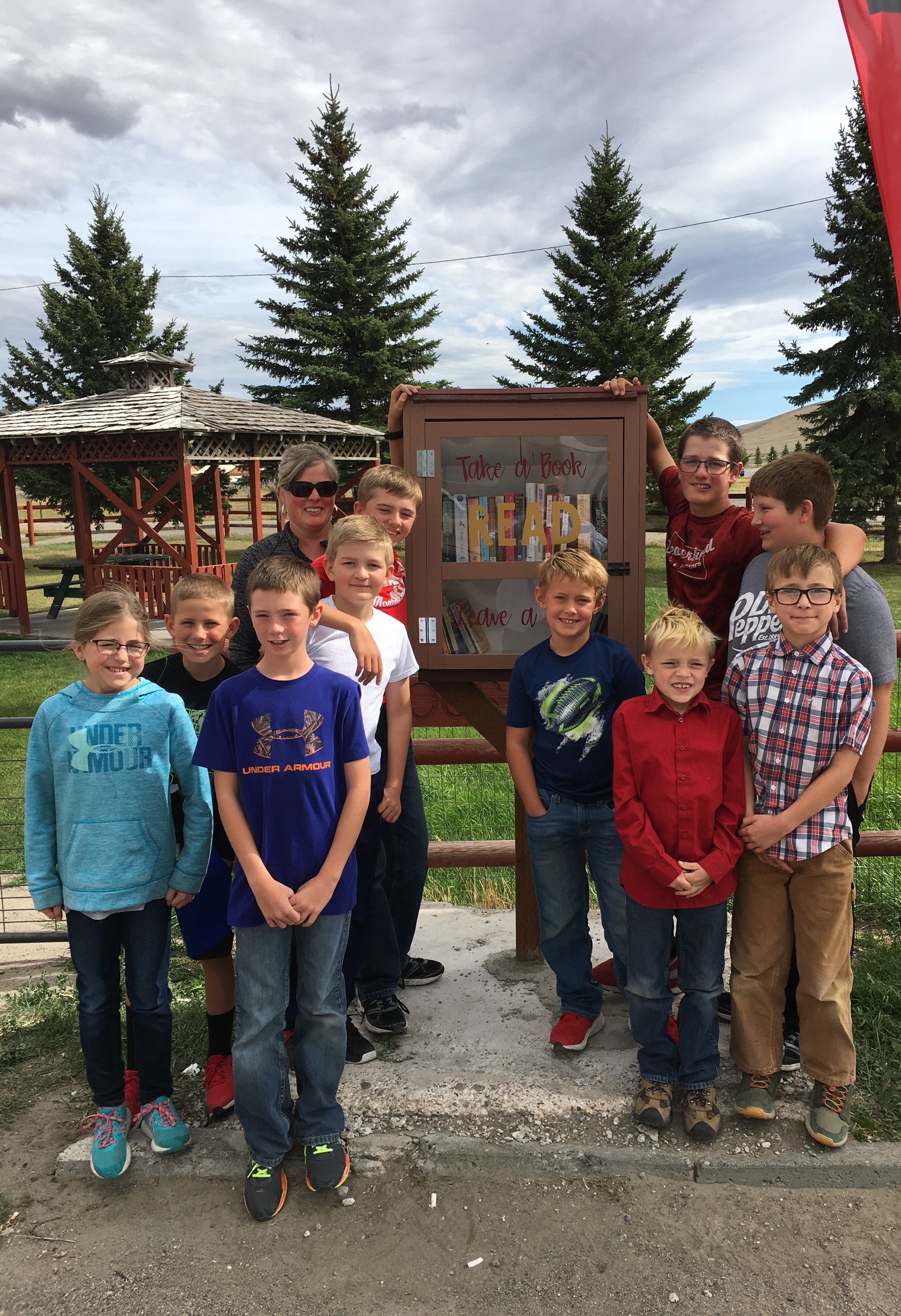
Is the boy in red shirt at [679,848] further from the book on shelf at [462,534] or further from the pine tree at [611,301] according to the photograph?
the pine tree at [611,301]

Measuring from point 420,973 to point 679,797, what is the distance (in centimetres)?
152

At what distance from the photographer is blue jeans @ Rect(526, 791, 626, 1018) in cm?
287

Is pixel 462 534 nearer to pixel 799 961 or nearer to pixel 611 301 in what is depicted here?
pixel 799 961

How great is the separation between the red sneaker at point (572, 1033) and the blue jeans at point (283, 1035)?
82cm

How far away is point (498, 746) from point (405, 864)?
0.60 m

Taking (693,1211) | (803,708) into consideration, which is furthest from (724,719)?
(693,1211)

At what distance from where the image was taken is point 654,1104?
8.69 ft

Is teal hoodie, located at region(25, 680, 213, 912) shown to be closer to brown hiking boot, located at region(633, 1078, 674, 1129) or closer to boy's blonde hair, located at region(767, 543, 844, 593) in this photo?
brown hiking boot, located at region(633, 1078, 674, 1129)

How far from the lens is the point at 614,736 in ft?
8.67

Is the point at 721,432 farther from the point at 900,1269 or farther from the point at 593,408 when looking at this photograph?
the point at 900,1269

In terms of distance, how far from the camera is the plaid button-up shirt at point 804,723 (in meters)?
2.50

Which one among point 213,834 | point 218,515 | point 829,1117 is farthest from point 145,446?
point 829,1117

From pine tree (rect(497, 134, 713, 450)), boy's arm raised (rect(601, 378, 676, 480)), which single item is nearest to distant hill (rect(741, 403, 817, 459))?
pine tree (rect(497, 134, 713, 450))

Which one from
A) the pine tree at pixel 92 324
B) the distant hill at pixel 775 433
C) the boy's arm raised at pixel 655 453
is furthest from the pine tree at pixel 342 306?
the distant hill at pixel 775 433
